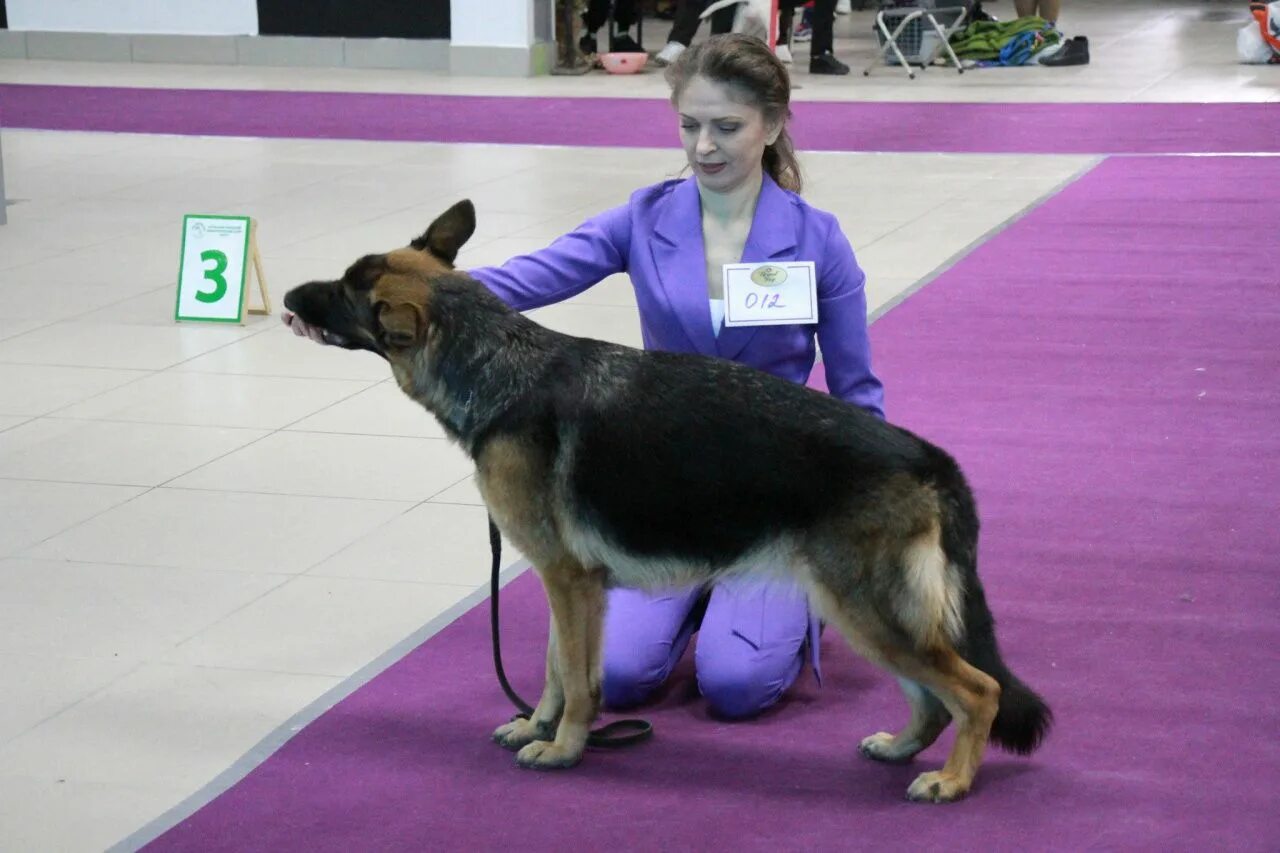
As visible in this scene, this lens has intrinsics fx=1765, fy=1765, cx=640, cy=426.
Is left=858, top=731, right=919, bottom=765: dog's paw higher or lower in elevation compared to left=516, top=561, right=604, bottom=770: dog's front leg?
lower

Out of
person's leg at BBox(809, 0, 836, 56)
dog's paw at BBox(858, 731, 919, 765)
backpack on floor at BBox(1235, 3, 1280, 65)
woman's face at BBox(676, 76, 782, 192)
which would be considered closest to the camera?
dog's paw at BBox(858, 731, 919, 765)

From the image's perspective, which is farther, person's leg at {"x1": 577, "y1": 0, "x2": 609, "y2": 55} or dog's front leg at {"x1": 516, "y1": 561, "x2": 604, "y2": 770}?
person's leg at {"x1": 577, "y1": 0, "x2": 609, "y2": 55}

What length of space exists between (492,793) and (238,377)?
3.65 metres

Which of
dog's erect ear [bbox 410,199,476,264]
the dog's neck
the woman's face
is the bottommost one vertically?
the dog's neck

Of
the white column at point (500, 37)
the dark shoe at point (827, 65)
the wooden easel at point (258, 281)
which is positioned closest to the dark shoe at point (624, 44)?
the white column at point (500, 37)

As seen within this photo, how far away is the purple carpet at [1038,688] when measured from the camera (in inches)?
131

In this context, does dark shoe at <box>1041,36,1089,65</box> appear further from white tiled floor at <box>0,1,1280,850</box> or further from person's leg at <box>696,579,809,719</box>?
person's leg at <box>696,579,809,719</box>

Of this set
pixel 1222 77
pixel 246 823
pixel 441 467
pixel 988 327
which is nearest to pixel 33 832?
pixel 246 823

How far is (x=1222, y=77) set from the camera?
1634cm

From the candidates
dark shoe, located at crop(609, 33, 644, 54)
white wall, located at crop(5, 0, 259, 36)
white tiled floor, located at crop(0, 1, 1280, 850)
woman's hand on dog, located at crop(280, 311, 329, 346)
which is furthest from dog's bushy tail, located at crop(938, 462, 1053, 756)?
white wall, located at crop(5, 0, 259, 36)

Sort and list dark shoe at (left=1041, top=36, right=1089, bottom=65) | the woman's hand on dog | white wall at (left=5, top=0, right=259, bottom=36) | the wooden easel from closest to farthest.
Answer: the woman's hand on dog
the wooden easel
dark shoe at (left=1041, top=36, right=1089, bottom=65)
white wall at (left=5, top=0, right=259, bottom=36)

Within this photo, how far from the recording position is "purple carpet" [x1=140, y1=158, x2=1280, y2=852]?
3.32 metres

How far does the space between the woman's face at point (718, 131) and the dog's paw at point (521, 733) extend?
124 centimetres

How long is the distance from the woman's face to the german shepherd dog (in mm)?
589
